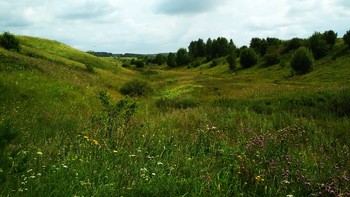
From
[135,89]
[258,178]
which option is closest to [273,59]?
[135,89]

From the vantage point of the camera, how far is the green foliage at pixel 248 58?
81375 millimetres

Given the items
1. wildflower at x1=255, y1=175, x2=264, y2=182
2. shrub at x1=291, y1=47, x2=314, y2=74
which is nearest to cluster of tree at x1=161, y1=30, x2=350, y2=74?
shrub at x1=291, y1=47, x2=314, y2=74

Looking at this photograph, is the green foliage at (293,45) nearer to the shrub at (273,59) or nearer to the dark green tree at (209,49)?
the shrub at (273,59)

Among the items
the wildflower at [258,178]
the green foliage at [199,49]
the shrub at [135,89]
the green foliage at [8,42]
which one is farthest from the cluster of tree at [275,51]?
the wildflower at [258,178]

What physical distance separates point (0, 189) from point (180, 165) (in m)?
2.90

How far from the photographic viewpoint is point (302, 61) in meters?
56.9

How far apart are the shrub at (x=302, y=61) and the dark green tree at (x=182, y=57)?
254 ft

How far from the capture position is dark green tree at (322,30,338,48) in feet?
225

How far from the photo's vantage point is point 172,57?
5153 inches

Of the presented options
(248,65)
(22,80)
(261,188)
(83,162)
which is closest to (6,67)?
(22,80)

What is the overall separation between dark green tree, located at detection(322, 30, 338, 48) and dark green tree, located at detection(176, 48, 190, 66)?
2727 inches

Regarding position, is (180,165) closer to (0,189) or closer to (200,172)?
(200,172)

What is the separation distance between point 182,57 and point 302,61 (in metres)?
79.0

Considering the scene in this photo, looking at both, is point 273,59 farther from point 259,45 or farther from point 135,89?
point 135,89
